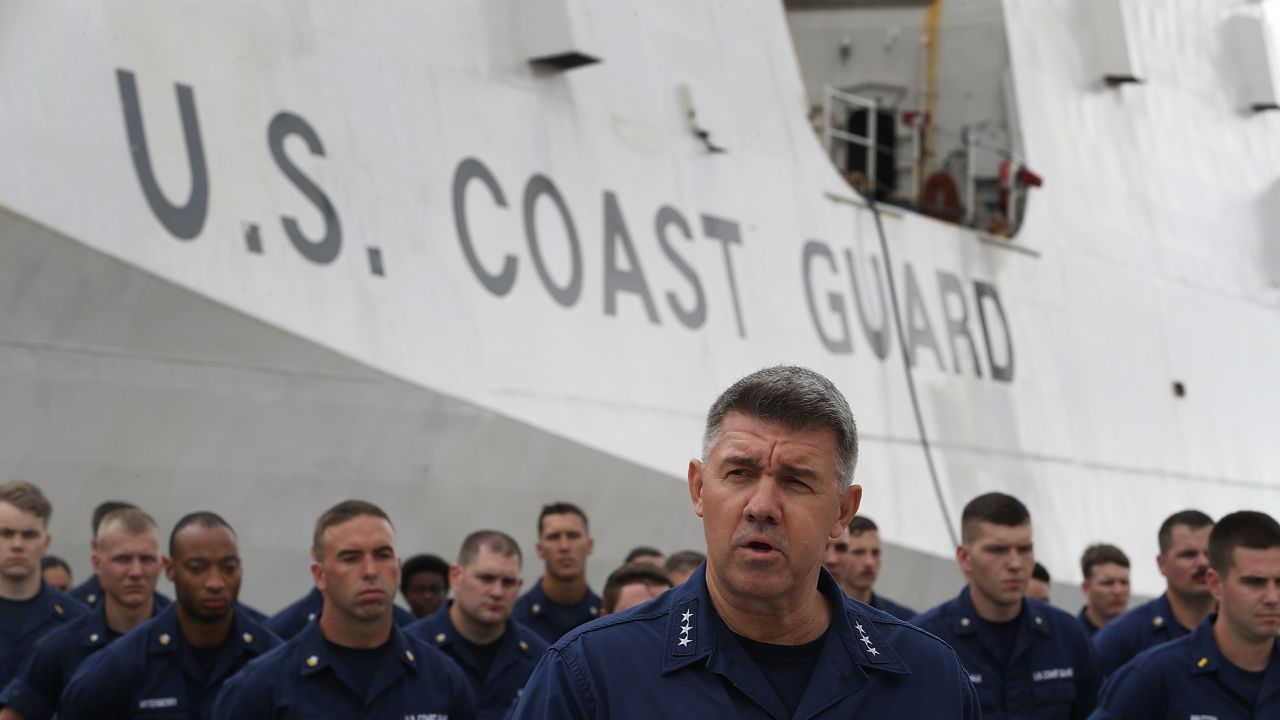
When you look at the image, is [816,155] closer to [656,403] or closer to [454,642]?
[656,403]

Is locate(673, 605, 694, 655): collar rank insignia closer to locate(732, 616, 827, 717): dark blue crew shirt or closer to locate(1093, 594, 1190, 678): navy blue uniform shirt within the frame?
locate(732, 616, 827, 717): dark blue crew shirt

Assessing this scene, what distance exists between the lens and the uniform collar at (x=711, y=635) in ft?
7.29

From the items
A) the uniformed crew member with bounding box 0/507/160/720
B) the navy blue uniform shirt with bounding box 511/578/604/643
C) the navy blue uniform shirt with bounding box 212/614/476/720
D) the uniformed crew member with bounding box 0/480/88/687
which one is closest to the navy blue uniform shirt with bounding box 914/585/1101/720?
the navy blue uniform shirt with bounding box 212/614/476/720

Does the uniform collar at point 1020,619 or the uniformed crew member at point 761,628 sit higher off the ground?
the uniformed crew member at point 761,628

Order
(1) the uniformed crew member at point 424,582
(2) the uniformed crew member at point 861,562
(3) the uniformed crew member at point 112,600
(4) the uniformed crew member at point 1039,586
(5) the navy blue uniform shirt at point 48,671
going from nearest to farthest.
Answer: (5) the navy blue uniform shirt at point 48,671, (3) the uniformed crew member at point 112,600, (2) the uniformed crew member at point 861,562, (1) the uniformed crew member at point 424,582, (4) the uniformed crew member at point 1039,586

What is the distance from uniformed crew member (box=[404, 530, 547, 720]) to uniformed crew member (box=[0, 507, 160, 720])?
1.01 metres

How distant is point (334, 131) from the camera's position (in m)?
7.84

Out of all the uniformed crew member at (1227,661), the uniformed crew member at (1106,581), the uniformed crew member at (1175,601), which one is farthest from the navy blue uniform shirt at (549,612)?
the uniformed crew member at (1227,661)

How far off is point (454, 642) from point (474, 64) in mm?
3473

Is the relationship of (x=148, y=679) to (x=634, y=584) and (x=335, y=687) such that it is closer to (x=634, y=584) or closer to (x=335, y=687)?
(x=335, y=687)

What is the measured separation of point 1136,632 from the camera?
664 centimetres

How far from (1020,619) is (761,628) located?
155 inches

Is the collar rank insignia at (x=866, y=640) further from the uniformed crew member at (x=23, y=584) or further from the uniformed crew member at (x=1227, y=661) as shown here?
the uniformed crew member at (x=23, y=584)

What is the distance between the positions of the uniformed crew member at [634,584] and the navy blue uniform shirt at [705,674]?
385 centimetres
